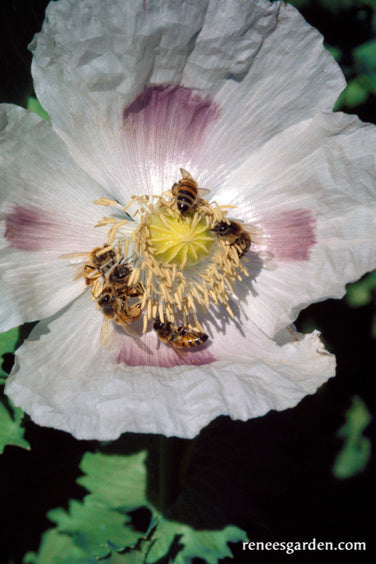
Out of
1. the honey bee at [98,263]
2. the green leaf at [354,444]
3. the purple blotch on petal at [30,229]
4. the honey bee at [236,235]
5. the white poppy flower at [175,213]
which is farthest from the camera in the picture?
the green leaf at [354,444]

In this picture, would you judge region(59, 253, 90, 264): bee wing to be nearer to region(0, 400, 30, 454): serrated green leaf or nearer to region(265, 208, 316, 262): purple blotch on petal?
region(0, 400, 30, 454): serrated green leaf

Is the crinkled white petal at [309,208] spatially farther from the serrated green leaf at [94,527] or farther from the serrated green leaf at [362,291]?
the serrated green leaf at [94,527]

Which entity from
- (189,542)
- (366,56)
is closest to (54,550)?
(189,542)

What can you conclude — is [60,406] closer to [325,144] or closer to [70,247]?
[70,247]

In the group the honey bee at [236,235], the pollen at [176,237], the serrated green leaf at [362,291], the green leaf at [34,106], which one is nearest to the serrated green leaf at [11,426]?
the pollen at [176,237]

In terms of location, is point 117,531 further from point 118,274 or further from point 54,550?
point 118,274

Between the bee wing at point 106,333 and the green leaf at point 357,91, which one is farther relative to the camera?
the green leaf at point 357,91

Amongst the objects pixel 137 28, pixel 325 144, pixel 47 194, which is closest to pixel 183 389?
pixel 47 194

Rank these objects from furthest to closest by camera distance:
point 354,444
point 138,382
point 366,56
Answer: point 354,444
point 366,56
point 138,382

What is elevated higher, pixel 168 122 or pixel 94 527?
pixel 168 122
